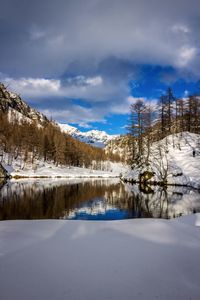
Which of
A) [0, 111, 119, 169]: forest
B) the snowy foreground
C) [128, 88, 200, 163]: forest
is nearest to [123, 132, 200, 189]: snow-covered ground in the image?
[128, 88, 200, 163]: forest

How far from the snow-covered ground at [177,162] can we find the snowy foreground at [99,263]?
30431 mm

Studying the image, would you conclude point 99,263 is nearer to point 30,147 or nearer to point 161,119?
point 161,119

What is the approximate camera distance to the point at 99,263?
5.49 meters

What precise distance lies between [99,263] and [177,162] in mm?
42989

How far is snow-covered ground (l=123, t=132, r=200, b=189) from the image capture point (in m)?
40.3

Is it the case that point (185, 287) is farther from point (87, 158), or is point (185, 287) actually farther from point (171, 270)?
point (87, 158)

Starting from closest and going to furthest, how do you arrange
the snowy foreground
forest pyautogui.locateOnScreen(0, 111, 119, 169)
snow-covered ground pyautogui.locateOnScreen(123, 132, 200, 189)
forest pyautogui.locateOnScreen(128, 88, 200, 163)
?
the snowy foreground, snow-covered ground pyautogui.locateOnScreen(123, 132, 200, 189), forest pyautogui.locateOnScreen(128, 88, 200, 163), forest pyautogui.locateOnScreen(0, 111, 119, 169)

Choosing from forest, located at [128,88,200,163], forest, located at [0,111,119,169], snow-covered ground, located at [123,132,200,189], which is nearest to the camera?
snow-covered ground, located at [123,132,200,189]

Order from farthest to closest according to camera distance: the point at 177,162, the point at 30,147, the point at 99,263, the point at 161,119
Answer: the point at 30,147, the point at 161,119, the point at 177,162, the point at 99,263

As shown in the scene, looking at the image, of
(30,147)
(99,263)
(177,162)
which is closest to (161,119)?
(177,162)

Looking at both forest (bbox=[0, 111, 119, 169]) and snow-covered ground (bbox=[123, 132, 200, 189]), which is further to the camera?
forest (bbox=[0, 111, 119, 169])

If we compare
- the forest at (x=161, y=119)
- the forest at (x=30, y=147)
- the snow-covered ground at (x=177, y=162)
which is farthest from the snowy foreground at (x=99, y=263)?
the forest at (x=30, y=147)

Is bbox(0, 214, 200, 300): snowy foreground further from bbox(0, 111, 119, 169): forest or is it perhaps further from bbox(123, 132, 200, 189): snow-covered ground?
bbox(0, 111, 119, 169): forest

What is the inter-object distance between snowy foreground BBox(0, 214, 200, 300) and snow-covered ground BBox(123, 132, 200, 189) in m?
30.4
